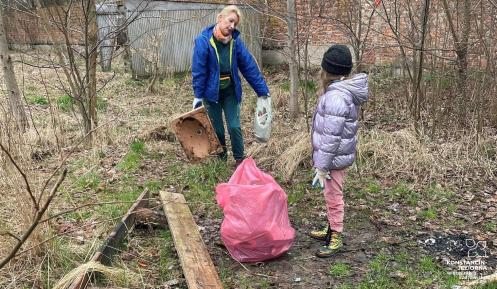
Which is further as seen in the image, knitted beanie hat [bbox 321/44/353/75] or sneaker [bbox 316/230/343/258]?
sneaker [bbox 316/230/343/258]

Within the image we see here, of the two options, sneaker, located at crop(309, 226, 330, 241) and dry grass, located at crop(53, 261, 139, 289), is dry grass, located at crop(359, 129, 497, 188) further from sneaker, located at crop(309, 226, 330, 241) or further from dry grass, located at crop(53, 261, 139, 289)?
dry grass, located at crop(53, 261, 139, 289)

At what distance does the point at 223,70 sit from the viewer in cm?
530

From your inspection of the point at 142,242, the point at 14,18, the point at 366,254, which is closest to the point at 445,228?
the point at 366,254

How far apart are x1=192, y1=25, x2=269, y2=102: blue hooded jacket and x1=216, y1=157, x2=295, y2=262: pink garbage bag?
181 cm

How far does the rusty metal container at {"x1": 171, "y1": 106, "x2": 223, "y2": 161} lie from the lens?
5410 millimetres

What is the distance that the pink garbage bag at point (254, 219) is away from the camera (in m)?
3.54

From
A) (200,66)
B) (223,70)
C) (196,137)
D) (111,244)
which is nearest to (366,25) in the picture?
(223,70)

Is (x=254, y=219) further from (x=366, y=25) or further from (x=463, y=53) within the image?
(x=366, y=25)

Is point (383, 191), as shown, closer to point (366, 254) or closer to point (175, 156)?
point (366, 254)

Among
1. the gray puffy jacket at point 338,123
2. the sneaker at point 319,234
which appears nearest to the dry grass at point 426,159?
the sneaker at point 319,234

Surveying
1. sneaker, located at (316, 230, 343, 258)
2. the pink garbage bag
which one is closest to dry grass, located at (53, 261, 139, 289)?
the pink garbage bag

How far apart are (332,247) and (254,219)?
741mm

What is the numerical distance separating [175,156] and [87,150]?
125 centimetres

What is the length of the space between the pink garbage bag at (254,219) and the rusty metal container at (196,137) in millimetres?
1756
